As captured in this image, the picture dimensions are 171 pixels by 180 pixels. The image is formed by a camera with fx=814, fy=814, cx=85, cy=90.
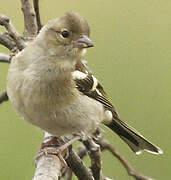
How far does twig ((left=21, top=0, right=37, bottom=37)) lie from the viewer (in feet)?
14.7

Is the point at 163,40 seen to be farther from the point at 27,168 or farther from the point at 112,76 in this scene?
the point at 27,168

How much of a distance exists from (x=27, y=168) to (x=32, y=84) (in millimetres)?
911

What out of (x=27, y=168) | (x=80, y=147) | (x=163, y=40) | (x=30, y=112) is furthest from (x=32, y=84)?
(x=163, y=40)

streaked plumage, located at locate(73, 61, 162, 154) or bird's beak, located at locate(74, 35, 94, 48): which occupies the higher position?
bird's beak, located at locate(74, 35, 94, 48)

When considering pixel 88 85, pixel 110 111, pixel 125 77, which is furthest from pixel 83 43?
pixel 125 77

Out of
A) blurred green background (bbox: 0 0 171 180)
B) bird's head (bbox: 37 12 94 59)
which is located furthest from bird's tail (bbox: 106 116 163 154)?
bird's head (bbox: 37 12 94 59)

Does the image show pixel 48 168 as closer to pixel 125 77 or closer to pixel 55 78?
pixel 55 78

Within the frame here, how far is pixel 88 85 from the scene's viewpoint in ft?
15.5

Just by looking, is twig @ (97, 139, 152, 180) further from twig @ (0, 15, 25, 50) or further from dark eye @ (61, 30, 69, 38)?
twig @ (0, 15, 25, 50)

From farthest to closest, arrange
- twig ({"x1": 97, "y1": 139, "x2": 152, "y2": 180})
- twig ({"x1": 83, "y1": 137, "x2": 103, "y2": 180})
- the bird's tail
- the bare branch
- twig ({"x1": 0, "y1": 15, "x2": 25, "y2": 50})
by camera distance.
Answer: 1. the bird's tail
2. twig ({"x1": 97, "y1": 139, "x2": 152, "y2": 180})
3. twig ({"x1": 0, "y1": 15, "x2": 25, "y2": 50})
4. twig ({"x1": 83, "y1": 137, "x2": 103, "y2": 180})
5. the bare branch

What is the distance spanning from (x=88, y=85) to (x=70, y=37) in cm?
47

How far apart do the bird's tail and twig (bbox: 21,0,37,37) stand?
87cm

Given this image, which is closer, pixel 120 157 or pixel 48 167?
pixel 48 167

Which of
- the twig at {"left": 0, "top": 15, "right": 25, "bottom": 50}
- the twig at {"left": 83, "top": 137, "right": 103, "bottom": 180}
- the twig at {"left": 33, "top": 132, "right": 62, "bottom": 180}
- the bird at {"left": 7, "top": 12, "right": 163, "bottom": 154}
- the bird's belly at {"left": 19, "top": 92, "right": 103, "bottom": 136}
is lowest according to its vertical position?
the twig at {"left": 83, "top": 137, "right": 103, "bottom": 180}
